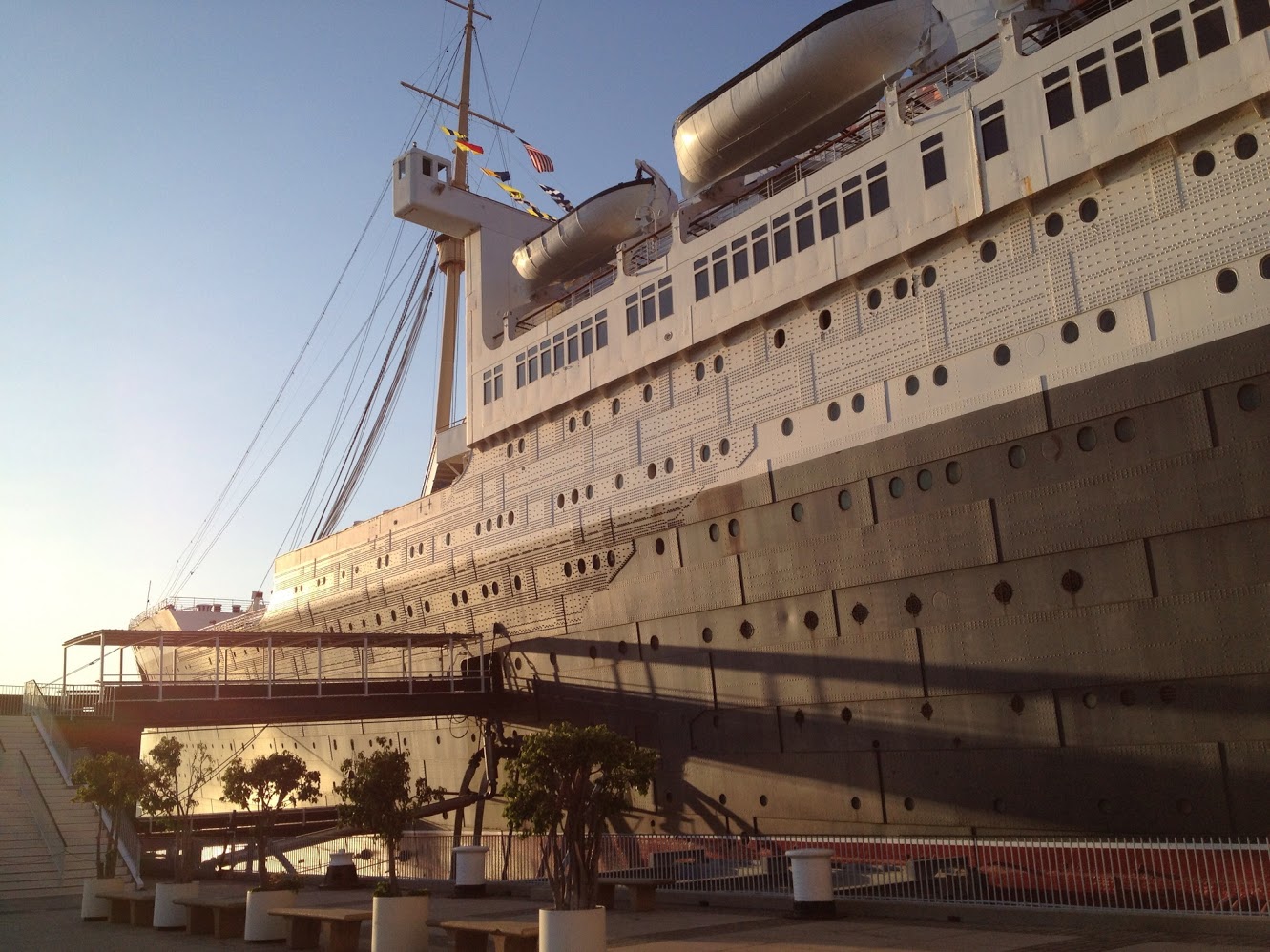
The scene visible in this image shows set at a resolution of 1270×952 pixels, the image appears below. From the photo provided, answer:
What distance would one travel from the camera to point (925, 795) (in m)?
14.8

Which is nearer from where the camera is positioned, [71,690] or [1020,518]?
[1020,518]

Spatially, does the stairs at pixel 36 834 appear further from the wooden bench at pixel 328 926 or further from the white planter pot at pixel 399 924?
the white planter pot at pixel 399 924

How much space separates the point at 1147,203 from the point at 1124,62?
1936 mm

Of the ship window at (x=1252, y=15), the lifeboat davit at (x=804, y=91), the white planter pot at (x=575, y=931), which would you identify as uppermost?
the lifeboat davit at (x=804, y=91)

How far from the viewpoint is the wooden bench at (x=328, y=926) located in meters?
11.9

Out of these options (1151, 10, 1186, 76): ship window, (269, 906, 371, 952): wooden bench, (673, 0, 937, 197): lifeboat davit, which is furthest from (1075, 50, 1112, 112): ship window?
(269, 906, 371, 952): wooden bench

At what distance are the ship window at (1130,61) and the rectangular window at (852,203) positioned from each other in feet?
13.8

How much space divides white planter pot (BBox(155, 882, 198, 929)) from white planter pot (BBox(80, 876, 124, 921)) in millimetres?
1571

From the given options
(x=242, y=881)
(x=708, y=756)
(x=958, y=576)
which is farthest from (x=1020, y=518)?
(x=242, y=881)

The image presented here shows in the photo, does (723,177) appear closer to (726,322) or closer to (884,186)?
(726,322)

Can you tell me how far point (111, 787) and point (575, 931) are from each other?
11.1 metres

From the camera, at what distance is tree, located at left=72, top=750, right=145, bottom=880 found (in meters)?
17.2

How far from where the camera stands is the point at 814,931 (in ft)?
36.3

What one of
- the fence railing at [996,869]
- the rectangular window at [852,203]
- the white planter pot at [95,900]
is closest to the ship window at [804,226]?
the rectangular window at [852,203]
